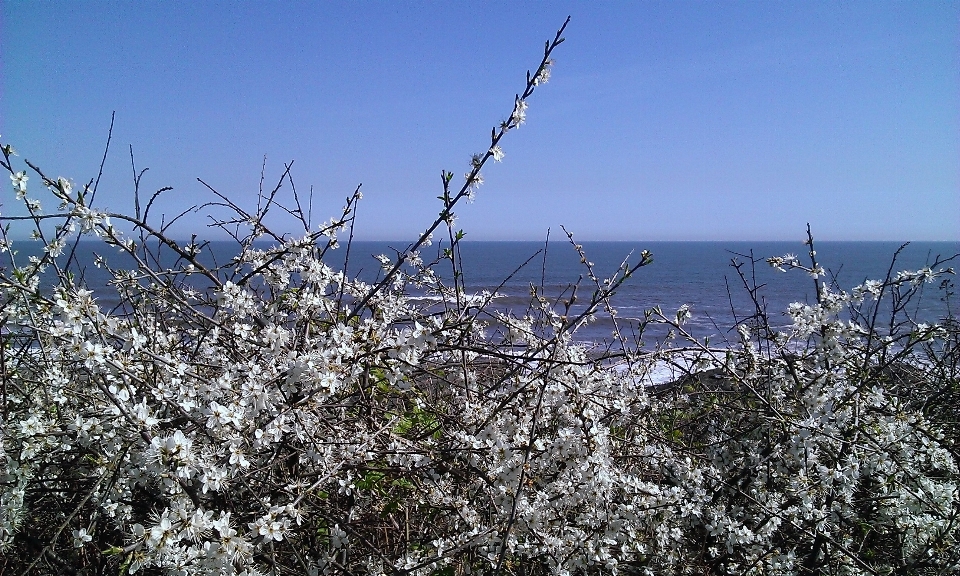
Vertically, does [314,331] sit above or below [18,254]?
below

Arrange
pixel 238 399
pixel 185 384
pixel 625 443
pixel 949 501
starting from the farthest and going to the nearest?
1. pixel 625 443
2. pixel 949 501
3. pixel 185 384
4. pixel 238 399

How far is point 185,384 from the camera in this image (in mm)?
2100

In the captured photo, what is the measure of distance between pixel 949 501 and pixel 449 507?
2.48 m

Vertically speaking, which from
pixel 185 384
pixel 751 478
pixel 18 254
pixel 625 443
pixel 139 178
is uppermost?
pixel 139 178

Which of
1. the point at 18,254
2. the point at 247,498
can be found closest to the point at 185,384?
the point at 247,498

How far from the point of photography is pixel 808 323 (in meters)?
3.15

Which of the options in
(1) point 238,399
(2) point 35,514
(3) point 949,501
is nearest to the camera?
(1) point 238,399

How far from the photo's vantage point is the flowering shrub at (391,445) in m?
1.97

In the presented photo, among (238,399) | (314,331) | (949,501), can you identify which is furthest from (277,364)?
(949,501)

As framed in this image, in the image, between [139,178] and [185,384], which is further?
[139,178]

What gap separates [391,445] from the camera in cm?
245

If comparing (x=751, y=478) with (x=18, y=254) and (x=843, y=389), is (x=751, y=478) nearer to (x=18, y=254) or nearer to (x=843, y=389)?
(x=843, y=389)

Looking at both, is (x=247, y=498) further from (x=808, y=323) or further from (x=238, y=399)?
(x=808, y=323)

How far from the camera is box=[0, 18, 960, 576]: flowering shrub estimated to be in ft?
6.48
